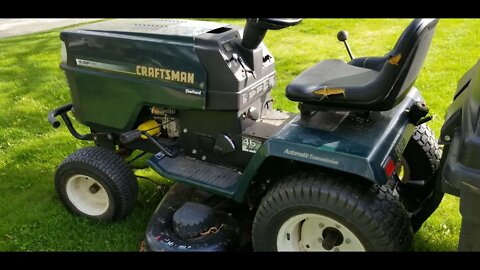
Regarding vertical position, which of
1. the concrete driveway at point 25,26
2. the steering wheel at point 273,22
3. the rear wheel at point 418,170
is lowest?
the concrete driveway at point 25,26

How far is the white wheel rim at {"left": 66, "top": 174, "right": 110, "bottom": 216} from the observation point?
3.22m

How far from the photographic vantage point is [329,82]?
8.20ft

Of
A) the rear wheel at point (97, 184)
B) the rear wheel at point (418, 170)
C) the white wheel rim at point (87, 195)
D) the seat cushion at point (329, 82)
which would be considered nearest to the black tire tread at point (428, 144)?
the rear wheel at point (418, 170)

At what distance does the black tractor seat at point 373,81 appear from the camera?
207 centimetres

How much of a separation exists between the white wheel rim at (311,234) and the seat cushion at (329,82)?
23.2 inches

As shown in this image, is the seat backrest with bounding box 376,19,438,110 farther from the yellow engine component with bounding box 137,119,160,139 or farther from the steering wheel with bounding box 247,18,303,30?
the yellow engine component with bounding box 137,119,160,139

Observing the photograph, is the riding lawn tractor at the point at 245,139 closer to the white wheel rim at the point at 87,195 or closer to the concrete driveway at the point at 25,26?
the white wheel rim at the point at 87,195

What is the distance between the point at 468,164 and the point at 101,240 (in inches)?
86.5

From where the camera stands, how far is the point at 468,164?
5.99 feet

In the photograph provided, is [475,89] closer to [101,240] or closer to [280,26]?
[280,26]

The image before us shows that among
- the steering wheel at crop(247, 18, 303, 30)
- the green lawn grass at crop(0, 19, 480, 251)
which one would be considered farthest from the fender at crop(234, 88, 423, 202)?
the green lawn grass at crop(0, 19, 480, 251)

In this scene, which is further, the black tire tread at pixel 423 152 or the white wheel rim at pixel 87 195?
the white wheel rim at pixel 87 195

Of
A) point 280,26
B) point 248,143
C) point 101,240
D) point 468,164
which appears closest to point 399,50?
point 468,164

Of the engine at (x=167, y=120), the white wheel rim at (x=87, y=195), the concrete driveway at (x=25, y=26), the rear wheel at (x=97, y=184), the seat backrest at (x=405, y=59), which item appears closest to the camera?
the seat backrest at (x=405, y=59)
